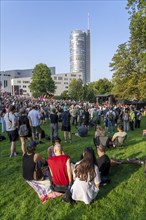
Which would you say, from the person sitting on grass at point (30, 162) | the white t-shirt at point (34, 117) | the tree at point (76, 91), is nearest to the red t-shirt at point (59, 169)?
the person sitting on grass at point (30, 162)

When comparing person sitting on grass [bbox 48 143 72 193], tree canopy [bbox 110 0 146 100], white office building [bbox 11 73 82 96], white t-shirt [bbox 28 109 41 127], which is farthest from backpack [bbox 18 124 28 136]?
white office building [bbox 11 73 82 96]

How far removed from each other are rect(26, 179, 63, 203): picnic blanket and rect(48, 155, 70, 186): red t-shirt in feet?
1.12

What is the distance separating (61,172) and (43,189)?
30.3 inches

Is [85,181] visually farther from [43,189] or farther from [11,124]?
[11,124]

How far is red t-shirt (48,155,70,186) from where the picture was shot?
4.58 metres

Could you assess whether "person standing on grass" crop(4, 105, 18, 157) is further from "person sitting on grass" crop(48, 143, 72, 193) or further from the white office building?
the white office building

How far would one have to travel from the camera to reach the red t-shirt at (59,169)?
180 inches

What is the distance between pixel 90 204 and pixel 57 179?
3.04 ft

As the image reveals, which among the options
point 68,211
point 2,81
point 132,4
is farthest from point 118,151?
point 2,81

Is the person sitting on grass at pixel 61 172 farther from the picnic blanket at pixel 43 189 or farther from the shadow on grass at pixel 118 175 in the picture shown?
the shadow on grass at pixel 118 175

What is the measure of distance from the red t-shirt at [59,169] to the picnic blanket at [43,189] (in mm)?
340

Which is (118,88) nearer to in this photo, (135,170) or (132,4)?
(132,4)

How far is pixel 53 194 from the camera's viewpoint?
4770 mm

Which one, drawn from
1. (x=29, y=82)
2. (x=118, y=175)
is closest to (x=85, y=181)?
(x=118, y=175)
